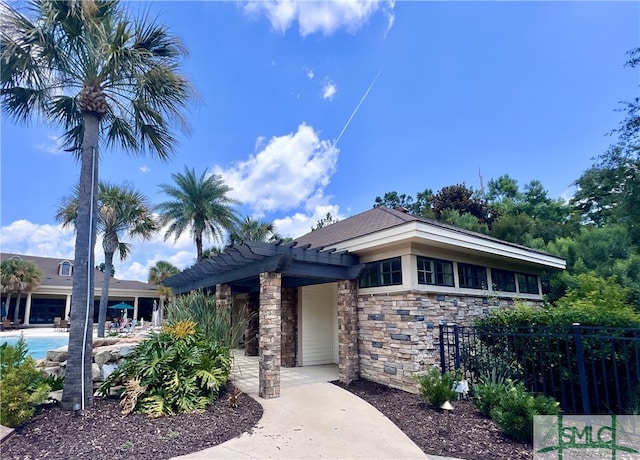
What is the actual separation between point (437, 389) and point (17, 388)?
6.20 metres

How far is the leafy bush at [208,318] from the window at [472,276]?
5.66 meters

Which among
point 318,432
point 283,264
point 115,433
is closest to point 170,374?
point 115,433

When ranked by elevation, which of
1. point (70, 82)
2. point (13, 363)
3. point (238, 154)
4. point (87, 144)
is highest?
point (238, 154)

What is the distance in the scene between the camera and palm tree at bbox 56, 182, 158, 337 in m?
13.7

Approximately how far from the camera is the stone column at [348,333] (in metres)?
8.11

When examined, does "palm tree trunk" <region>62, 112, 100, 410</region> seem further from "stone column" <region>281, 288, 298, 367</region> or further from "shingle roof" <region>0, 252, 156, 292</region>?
"shingle roof" <region>0, 252, 156, 292</region>

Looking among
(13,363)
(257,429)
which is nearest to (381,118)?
(257,429)

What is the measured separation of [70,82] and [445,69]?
10.8 metres

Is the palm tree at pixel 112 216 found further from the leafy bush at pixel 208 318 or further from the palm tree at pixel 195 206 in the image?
the leafy bush at pixel 208 318

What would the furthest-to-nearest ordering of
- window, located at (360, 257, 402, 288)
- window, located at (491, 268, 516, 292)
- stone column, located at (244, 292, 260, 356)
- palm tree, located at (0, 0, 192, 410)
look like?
stone column, located at (244, 292, 260, 356), window, located at (491, 268, 516, 292), window, located at (360, 257, 402, 288), palm tree, located at (0, 0, 192, 410)

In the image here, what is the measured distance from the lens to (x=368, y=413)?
19.2 feet

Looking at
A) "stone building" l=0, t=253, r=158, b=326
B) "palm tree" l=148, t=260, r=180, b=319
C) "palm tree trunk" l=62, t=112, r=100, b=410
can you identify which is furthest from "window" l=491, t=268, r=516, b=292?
"palm tree" l=148, t=260, r=180, b=319

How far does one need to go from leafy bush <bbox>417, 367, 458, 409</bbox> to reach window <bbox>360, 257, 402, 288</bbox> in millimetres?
Result: 2179

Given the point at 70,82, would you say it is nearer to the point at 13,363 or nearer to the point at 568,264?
the point at 13,363
